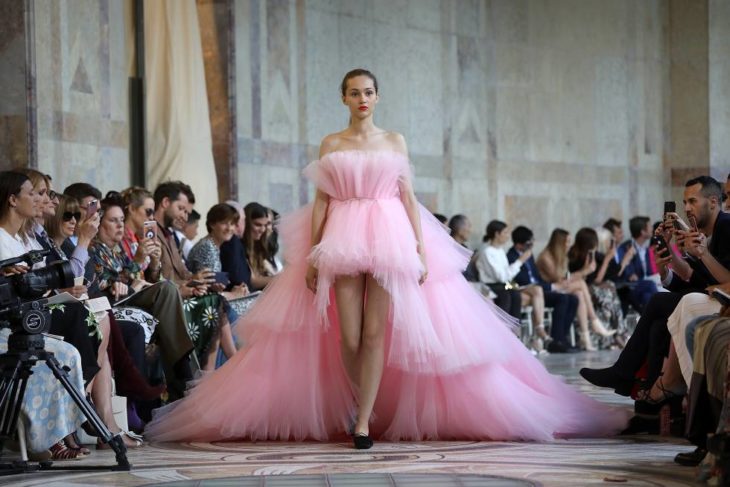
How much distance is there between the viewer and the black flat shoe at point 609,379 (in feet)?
22.9

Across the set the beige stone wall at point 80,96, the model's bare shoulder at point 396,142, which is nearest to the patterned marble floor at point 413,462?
the model's bare shoulder at point 396,142

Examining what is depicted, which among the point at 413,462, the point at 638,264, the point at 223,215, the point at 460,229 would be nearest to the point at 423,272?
the point at 413,462

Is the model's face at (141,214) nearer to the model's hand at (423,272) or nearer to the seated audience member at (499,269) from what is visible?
the model's hand at (423,272)

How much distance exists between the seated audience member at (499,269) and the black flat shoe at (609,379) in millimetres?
5963

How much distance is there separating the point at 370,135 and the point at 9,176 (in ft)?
5.84

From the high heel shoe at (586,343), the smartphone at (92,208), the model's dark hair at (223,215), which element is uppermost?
the model's dark hair at (223,215)

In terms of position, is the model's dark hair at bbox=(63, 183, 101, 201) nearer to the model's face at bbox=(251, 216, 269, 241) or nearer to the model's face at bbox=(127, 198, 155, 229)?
the model's face at bbox=(127, 198, 155, 229)

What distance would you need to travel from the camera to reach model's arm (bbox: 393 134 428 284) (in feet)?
21.4

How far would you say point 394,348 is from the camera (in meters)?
6.46

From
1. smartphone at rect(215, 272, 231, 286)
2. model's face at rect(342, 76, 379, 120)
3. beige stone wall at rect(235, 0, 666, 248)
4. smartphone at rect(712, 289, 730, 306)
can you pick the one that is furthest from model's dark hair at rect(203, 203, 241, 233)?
smartphone at rect(712, 289, 730, 306)

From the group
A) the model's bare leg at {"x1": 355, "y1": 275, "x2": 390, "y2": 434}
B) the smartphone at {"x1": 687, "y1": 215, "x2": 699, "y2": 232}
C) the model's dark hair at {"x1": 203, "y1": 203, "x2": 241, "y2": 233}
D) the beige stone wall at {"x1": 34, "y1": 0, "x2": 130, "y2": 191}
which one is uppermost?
the beige stone wall at {"x1": 34, "y1": 0, "x2": 130, "y2": 191}

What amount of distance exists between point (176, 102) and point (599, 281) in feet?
17.2

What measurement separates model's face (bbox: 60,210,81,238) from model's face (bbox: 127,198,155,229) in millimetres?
795

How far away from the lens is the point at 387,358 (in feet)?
21.5
